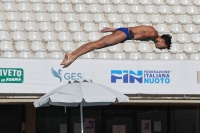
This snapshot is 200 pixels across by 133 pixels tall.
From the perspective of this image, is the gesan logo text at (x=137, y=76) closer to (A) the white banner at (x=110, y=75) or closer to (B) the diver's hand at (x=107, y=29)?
(A) the white banner at (x=110, y=75)

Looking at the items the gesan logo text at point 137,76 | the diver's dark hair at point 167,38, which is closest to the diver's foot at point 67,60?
the gesan logo text at point 137,76

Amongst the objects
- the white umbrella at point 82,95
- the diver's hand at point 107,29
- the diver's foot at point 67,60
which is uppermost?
the diver's hand at point 107,29

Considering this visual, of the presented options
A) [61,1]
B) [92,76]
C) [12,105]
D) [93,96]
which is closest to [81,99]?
[93,96]

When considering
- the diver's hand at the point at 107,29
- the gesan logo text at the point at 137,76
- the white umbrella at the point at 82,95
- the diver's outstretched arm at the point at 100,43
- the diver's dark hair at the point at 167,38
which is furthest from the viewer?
the diver's dark hair at the point at 167,38

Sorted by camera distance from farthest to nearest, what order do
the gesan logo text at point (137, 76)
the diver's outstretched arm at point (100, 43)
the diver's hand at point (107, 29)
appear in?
1. the diver's hand at point (107, 29)
2. the diver's outstretched arm at point (100, 43)
3. the gesan logo text at point (137, 76)

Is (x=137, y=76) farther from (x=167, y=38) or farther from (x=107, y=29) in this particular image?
(x=167, y=38)

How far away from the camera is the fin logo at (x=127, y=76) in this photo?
12695 mm

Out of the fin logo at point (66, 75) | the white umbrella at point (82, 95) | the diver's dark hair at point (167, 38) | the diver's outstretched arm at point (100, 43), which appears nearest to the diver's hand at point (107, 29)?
the diver's outstretched arm at point (100, 43)

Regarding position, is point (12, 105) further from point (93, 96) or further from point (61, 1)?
point (93, 96)

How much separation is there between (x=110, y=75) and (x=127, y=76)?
0.42 meters

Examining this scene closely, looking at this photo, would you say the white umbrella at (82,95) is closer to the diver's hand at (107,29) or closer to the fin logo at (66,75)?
the fin logo at (66,75)

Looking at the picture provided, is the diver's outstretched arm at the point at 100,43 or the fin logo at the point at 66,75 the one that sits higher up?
the diver's outstretched arm at the point at 100,43

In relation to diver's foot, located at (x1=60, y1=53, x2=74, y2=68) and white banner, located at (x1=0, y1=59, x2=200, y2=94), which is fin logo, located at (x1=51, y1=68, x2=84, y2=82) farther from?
diver's foot, located at (x1=60, y1=53, x2=74, y2=68)

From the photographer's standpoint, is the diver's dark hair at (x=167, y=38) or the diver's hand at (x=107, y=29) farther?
the diver's dark hair at (x=167, y=38)
